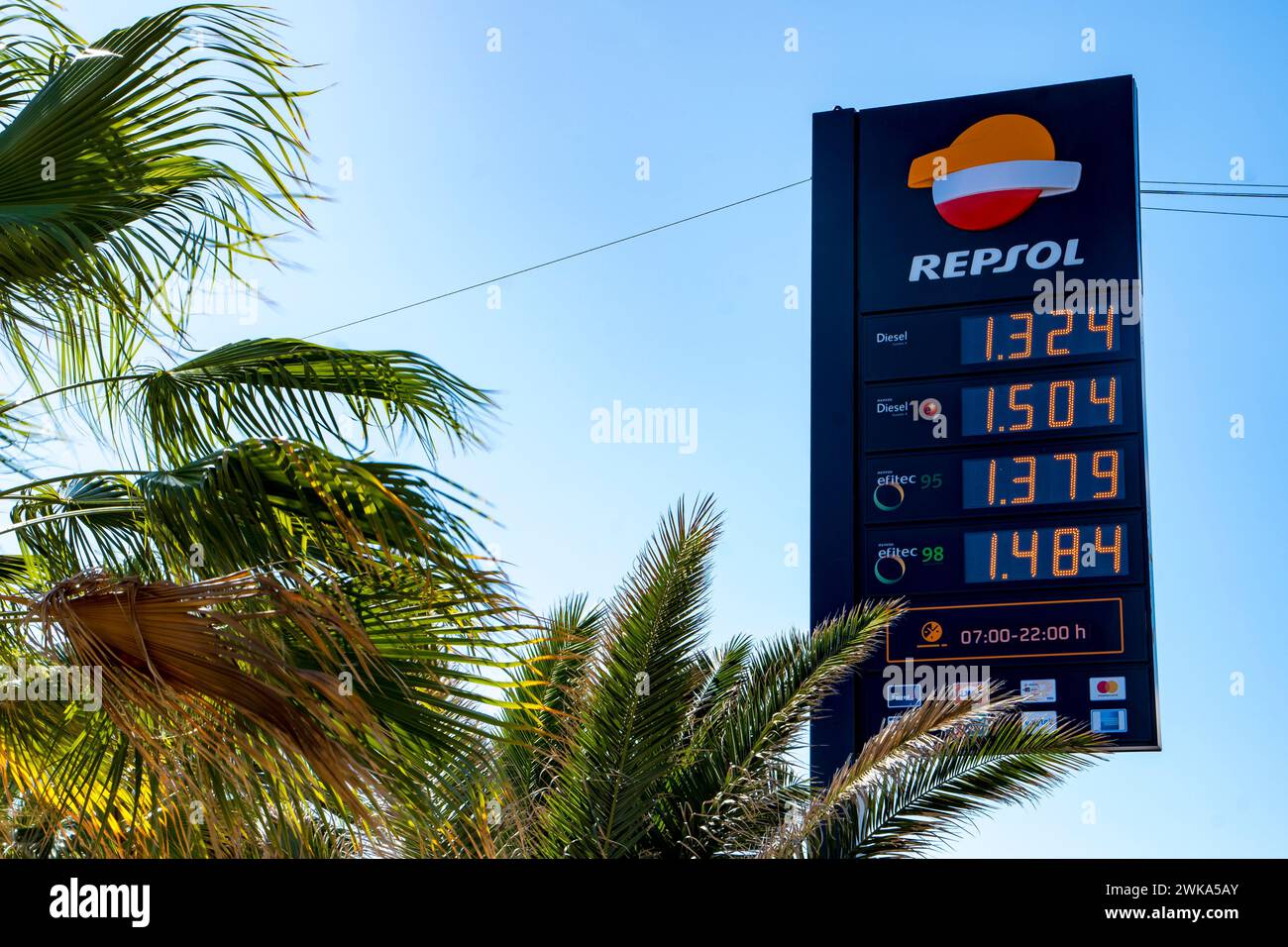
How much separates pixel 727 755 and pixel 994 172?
14.3ft

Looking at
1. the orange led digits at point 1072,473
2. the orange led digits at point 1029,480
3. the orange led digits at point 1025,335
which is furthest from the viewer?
the orange led digits at point 1025,335

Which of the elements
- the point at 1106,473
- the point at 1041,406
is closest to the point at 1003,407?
the point at 1041,406

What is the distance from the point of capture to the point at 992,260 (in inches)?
401

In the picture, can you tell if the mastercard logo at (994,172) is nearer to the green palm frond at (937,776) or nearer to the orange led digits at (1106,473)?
the orange led digits at (1106,473)

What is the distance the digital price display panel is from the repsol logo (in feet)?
0.05

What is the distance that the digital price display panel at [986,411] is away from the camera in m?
9.37

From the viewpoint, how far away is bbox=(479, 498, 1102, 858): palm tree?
28.9 feet

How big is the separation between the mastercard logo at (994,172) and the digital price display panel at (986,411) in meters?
0.01

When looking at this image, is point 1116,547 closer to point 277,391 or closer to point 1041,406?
point 1041,406

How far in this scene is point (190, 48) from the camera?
5000mm

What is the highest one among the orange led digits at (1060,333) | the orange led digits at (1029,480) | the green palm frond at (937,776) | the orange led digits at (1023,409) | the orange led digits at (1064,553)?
the orange led digits at (1060,333)

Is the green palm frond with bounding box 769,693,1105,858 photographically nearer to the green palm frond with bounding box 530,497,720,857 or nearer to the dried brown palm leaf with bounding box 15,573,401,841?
the green palm frond with bounding box 530,497,720,857

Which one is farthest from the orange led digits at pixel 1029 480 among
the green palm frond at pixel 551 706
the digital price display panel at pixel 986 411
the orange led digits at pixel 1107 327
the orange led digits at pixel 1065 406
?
the green palm frond at pixel 551 706
